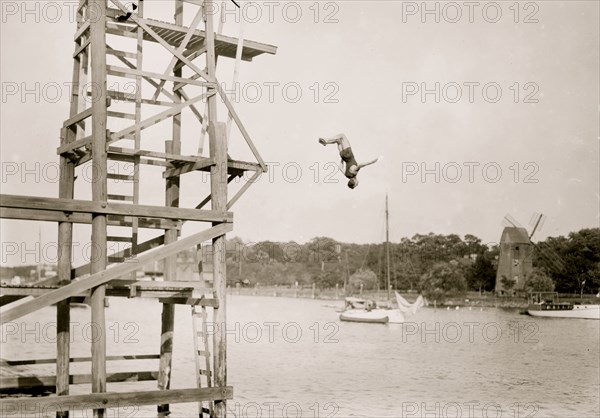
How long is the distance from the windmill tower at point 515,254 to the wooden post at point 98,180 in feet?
278

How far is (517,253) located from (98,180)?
283 feet

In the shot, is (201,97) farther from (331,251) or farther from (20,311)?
(331,251)

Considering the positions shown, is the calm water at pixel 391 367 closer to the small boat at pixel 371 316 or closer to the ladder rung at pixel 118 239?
the small boat at pixel 371 316

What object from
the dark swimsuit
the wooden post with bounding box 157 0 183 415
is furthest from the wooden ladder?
the dark swimsuit

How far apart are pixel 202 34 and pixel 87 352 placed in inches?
1180

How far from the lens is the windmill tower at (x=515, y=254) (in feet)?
296

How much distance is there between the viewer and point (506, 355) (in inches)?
1784

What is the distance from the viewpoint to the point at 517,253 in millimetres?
90812

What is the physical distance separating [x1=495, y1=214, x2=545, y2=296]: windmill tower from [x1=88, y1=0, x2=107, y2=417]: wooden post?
84.8 metres

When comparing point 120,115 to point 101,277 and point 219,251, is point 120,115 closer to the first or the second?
point 219,251

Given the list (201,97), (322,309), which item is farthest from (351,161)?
(322,309)

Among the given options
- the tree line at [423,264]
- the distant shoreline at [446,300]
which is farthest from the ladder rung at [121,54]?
the distant shoreline at [446,300]

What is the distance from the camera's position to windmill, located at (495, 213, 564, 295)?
296 ft

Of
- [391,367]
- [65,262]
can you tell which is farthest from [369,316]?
[65,262]
